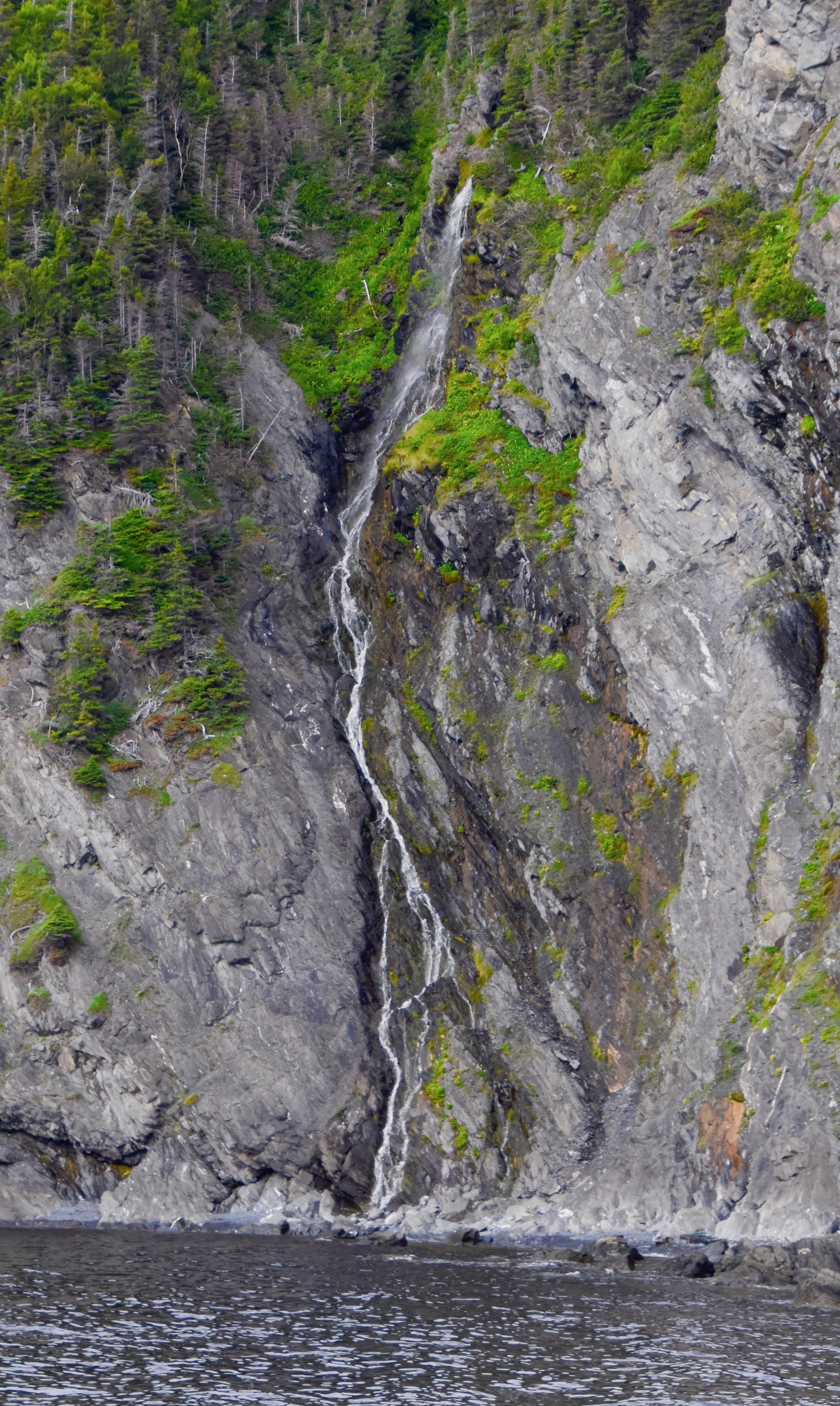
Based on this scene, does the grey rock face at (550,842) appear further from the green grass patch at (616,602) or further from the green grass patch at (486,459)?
the green grass patch at (486,459)

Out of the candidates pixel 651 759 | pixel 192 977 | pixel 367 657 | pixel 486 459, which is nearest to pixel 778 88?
pixel 486 459

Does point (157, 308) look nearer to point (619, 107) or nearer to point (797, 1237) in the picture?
point (619, 107)

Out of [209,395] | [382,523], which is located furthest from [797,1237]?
[209,395]

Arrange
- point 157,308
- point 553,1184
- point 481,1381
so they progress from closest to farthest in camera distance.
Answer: point 481,1381 → point 553,1184 → point 157,308

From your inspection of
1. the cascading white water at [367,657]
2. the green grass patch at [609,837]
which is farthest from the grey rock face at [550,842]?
the cascading white water at [367,657]

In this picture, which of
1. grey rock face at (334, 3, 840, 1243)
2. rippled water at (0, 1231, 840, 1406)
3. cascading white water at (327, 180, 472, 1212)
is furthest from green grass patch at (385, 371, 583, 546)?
rippled water at (0, 1231, 840, 1406)

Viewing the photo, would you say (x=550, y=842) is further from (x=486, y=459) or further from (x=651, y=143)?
(x=651, y=143)

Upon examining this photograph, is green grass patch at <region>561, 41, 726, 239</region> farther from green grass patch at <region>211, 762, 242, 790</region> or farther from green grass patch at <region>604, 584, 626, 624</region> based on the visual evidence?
green grass patch at <region>211, 762, 242, 790</region>
